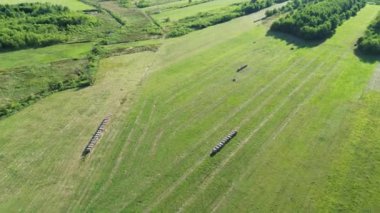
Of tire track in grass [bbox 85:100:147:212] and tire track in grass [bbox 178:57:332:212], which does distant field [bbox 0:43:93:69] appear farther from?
tire track in grass [bbox 178:57:332:212]

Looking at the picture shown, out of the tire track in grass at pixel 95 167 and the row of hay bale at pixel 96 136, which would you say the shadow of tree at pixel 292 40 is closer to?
the tire track in grass at pixel 95 167

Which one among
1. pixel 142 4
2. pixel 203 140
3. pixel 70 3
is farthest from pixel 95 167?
pixel 70 3

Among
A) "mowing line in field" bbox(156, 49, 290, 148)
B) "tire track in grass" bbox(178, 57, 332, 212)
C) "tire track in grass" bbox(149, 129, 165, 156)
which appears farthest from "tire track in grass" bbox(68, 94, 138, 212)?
"tire track in grass" bbox(178, 57, 332, 212)

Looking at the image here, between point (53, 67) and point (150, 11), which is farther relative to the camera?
point (150, 11)

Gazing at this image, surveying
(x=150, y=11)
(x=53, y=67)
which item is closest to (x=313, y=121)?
(x=53, y=67)

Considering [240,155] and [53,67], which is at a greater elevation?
[53,67]

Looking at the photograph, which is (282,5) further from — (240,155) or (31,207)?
(31,207)
